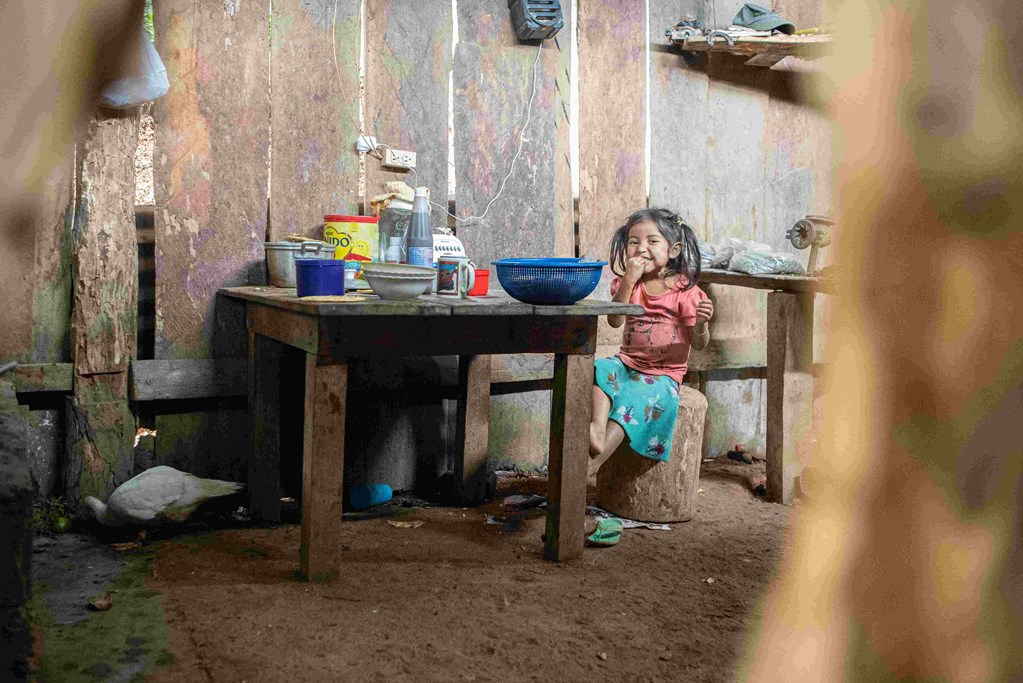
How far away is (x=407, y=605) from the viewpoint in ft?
7.39

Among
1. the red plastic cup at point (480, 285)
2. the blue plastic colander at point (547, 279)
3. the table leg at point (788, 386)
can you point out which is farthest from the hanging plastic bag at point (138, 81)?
the table leg at point (788, 386)

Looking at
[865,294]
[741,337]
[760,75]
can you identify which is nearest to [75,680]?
[865,294]

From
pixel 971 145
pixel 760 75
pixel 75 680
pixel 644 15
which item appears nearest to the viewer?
pixel 971 145

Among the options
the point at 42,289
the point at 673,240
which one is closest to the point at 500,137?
the point at 673,240

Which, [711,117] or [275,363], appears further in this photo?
[711,117]

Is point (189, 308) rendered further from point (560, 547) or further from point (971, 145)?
point (971, 145)

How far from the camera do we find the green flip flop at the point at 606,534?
2.78 metres

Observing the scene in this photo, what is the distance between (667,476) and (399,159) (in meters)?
1.54

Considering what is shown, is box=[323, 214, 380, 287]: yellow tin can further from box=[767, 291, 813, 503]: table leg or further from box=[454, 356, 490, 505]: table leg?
box=[767, 291, 813, 503]: table leg

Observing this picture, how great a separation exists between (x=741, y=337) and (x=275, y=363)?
2194 millimetres

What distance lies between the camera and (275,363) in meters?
2.90

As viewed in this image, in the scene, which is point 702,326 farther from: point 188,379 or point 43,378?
point 43,378

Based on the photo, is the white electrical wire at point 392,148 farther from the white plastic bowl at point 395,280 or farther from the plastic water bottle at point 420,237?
the white plastic bowl at point 395,280

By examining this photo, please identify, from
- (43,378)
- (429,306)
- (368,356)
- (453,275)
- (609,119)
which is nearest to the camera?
(429,306)
